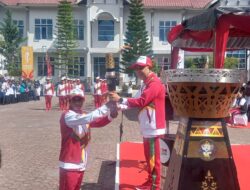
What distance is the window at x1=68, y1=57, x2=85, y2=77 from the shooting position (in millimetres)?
39375

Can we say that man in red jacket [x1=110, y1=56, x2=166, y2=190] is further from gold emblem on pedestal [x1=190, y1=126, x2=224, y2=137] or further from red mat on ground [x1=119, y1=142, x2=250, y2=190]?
gold emblem on pedestal [x1=190, y1=126, x2=224, y2=137]

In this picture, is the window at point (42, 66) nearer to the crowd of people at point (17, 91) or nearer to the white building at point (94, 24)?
the white building at point (94, 24)

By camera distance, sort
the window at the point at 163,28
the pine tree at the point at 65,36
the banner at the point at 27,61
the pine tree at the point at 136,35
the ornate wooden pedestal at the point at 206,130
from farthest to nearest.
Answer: the window at the point at 163,28 → the pine tree at the point at 65,36 → the pine tree at the point at 136,35 → the banner at the point at 27,61 → the ornate wooden pedestal at the point at 206,130

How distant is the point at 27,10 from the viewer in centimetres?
4178

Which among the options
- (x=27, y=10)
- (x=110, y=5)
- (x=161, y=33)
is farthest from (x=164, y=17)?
(x=27, y=10)

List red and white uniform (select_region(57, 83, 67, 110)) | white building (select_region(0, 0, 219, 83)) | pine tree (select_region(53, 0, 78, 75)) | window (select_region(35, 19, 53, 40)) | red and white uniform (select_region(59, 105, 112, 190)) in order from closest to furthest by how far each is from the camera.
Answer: red and white uniform (select_region(59, 105, 112, 190))
red and white uniform (select_region(57, 83, 67, 110))
pine tree (select_region(53, 0, 78, 75))
white building (select_region(0, 0, 219, 83))
window (select_region(35, 19, 53, 40))

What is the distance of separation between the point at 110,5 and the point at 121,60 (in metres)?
5.69

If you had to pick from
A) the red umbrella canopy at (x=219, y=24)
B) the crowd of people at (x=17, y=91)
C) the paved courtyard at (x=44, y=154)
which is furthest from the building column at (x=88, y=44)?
the red umbrella canopy at (x=219, y=24)

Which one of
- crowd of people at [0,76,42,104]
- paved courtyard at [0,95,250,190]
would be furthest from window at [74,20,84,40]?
paved courtyard at [0,95,250,190]

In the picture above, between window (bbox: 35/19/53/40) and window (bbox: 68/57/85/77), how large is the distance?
3615 mm

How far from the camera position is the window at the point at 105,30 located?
4141 centimetres

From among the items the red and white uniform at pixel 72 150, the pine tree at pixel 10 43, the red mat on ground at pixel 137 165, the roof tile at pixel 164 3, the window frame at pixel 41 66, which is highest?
the roof tile at pixel 164 3

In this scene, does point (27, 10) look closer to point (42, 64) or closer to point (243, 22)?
point (42, 64)

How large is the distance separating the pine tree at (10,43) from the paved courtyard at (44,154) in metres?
24.0
